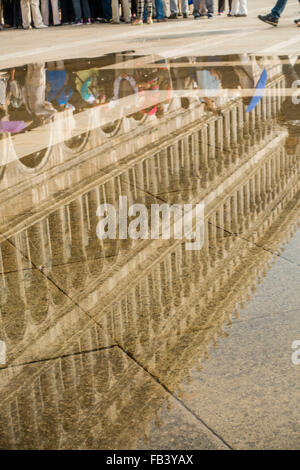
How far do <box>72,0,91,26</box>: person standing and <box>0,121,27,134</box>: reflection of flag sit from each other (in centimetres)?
1631

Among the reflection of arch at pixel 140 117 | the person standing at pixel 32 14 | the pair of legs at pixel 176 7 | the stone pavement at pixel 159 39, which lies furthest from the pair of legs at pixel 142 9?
the reflection of arch at pixel 140 117

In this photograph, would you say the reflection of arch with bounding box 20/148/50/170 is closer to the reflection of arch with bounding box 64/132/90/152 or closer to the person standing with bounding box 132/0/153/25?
the reflection of arch with bounding box 64/132/90/152

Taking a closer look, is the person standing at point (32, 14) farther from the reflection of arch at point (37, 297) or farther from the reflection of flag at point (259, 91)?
the reflection of arch at point (37, 297)

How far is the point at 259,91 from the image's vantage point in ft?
34.0

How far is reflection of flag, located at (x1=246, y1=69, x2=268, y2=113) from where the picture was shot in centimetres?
934

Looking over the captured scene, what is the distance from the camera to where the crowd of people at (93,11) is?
78.8ft

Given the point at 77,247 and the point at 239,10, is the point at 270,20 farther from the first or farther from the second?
the point at 77,247

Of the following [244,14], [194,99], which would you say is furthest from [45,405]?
[244,14]

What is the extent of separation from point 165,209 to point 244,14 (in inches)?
852

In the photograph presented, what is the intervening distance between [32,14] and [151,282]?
2185 cm

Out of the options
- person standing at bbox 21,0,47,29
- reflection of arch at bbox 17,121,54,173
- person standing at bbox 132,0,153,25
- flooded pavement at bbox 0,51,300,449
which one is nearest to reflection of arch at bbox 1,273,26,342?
flooded pavement at bbox 0,51,300,449

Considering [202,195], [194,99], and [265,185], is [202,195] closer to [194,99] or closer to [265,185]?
[265,185]

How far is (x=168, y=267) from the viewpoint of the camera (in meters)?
4.38
